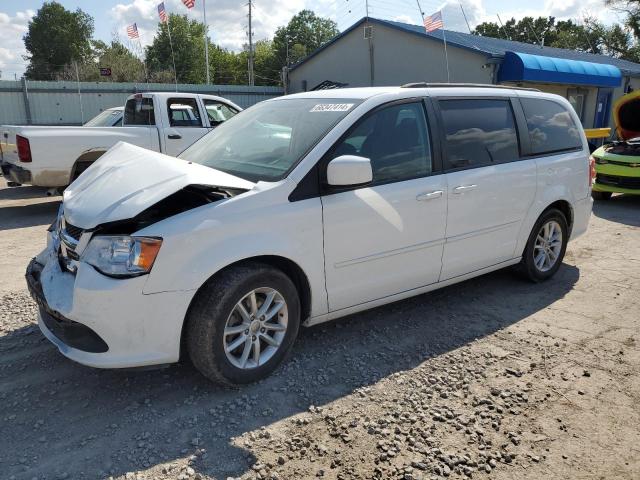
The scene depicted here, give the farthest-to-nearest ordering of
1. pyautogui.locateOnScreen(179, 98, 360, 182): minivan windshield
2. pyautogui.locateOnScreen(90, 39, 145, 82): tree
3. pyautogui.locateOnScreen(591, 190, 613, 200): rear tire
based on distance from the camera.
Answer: pyautogui.locateOnScreen(90, 39, 145, 82): tree → pyautogui.locateOnScreen(591, 190, 613, 200): rear tire → pyautogui.locateOnScreen(179, 98, 360, 182): minivan windshield

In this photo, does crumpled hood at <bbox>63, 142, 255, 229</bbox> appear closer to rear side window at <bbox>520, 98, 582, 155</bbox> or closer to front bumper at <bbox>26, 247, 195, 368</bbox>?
front bumper at <bbox>26, 247, 195, 368</bbox>

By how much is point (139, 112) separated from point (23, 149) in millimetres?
1995

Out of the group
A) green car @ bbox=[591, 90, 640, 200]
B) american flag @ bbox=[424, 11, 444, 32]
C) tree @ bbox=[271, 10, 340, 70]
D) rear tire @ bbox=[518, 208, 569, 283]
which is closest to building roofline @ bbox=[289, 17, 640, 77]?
american flag @ bbox=[424, 11, 444, 32]

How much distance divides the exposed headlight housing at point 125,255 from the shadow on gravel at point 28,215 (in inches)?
230

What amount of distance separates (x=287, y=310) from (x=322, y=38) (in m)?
82.6

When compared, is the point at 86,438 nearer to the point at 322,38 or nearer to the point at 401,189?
the point at 401,189

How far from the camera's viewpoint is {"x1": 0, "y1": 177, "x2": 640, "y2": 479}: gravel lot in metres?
2.62

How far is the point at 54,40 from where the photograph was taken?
56.6 meters

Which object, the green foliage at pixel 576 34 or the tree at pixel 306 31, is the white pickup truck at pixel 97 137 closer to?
the green foliage at pixel 576 34

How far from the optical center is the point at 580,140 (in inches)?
212

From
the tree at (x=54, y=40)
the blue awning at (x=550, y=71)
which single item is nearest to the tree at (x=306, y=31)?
the tree at (x=54, y=40)

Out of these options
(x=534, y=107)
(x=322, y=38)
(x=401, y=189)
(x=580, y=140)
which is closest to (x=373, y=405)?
(x=401, y=189)

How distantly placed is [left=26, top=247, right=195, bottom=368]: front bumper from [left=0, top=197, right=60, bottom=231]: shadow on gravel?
5.70 meters

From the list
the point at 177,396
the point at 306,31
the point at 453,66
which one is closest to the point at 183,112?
the point at 177,396
